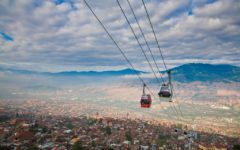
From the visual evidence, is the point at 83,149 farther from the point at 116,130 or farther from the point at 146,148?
the point at 116,130

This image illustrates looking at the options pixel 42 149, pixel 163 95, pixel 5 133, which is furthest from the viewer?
pixel 5 133

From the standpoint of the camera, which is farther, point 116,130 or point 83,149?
point 116,130

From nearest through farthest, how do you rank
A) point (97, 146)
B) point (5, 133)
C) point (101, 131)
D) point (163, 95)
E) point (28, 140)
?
1. point (163, 95)
2. point (97, 146)
3. point (28, 140)
4. point (5, 133)
5. point (101, 131)

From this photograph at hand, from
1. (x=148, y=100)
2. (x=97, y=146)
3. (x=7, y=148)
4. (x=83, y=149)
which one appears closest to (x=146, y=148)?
(x=97, y=146)

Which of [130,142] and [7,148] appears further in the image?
[130,142]

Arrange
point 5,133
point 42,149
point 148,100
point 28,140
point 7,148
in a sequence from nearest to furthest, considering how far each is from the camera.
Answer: point 148,100 → point 7,148 → point 42,149 → point 28,140 → point 5,133

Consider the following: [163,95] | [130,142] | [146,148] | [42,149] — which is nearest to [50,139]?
[42,149]

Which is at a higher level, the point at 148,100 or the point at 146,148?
the point at 148,100

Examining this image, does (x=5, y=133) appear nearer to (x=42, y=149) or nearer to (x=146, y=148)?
(x=42, y=149)

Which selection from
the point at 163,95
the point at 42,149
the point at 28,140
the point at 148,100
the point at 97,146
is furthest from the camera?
the point at 28,140
